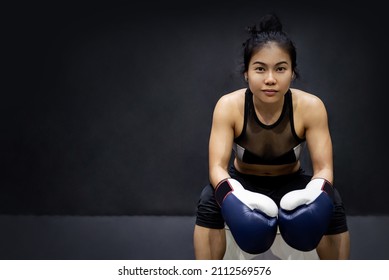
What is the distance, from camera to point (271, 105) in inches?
78.2

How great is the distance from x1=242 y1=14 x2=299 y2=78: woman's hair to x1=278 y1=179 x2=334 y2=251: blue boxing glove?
472 mm

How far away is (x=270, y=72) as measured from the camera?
1852 millimetres

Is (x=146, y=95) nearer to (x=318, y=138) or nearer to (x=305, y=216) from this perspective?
(x=318, y=138)

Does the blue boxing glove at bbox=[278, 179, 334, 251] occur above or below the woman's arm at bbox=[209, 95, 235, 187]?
below

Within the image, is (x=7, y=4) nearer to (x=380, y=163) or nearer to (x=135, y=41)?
(x=135, y=41)

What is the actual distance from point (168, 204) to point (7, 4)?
1.38 metres

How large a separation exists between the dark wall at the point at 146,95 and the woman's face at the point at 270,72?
113cm

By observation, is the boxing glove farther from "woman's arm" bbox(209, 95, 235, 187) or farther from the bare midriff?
the bare midriff

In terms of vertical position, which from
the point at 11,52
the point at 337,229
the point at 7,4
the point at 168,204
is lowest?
the point at 337,229

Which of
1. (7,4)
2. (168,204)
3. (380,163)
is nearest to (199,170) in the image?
(168,204)

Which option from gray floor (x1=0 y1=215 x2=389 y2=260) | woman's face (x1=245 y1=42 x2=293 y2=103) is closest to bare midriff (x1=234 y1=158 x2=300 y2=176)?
woman's face (x1=245 y1=42 x2=293 y2=103)

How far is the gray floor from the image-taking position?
2494 mm

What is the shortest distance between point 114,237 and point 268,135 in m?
A: 1.07

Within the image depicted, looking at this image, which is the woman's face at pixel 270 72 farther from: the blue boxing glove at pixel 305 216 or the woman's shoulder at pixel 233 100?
the blue boxing glove at pixel 305 216
